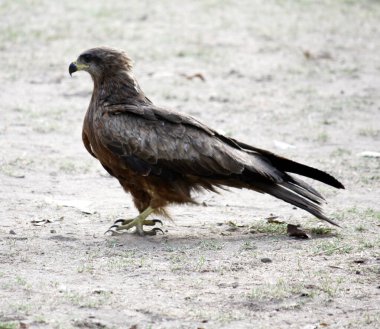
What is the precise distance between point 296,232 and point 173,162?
1087 mm

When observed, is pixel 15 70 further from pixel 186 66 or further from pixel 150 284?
pixel 150 284

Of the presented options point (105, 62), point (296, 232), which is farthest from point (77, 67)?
point (296, 232)

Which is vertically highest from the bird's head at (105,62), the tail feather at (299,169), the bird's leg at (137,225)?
the bird's head at (105,62)

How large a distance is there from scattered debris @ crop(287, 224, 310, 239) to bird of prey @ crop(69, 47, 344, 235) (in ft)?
0.65

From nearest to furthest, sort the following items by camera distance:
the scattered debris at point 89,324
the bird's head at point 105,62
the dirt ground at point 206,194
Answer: the scattered debris at point 89,324
the dirt ground at point 206,194
the bird's head at point 105,62

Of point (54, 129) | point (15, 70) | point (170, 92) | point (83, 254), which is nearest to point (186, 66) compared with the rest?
point (170, 92)

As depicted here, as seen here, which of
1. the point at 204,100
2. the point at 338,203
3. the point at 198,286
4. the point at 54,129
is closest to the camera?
the point at 198,286

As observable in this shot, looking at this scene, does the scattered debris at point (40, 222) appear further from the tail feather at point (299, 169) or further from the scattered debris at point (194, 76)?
the scattered debris at point (194, 76)

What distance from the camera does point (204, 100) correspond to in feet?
40.5

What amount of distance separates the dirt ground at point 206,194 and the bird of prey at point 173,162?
12.7 inches

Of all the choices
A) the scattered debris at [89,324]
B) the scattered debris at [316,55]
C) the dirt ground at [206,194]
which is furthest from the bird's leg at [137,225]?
the scattered debris at [316,55]

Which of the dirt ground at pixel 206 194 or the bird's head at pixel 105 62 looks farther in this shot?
the bird's head at pixel 105 62

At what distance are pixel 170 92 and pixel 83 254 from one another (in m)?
5.95

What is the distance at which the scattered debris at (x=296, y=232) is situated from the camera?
7.32m
